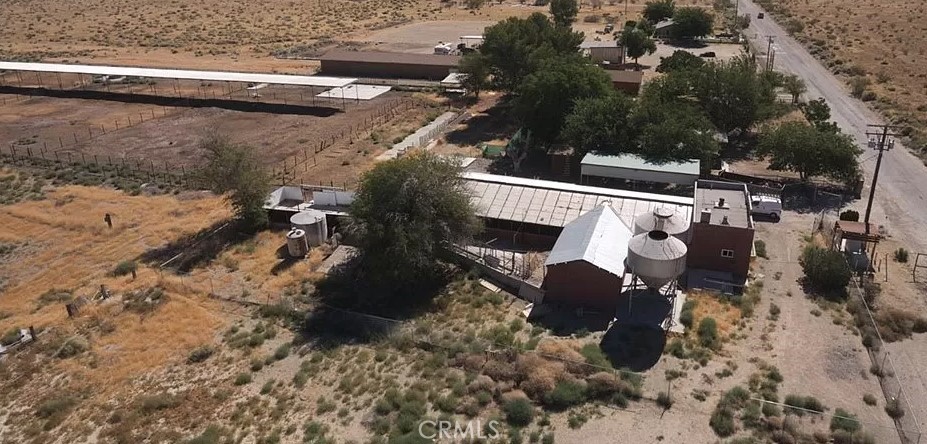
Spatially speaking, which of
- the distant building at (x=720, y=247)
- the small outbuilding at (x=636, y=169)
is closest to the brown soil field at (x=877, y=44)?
the small outbuilding at (x=636, y=169)

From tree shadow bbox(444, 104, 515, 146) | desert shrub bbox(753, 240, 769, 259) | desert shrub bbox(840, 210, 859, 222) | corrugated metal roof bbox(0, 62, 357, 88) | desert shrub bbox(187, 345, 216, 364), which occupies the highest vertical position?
corrugated metal roof bbox(0, 62, 357, 88)

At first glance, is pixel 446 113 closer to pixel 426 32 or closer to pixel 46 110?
pixel 46 110

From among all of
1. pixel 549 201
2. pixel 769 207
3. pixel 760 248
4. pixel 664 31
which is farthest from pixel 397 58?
pixel 760 248

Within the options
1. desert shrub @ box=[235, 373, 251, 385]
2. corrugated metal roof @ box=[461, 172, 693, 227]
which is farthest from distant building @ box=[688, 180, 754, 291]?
desert shrub @ box=[235, 373, 251, 385]

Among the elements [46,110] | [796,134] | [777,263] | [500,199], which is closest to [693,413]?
[777,263]

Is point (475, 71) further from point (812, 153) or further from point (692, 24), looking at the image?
point (692, 24)

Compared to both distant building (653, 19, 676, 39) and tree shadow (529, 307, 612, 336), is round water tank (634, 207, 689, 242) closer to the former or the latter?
tree shadow (529, 307, 612, 336)

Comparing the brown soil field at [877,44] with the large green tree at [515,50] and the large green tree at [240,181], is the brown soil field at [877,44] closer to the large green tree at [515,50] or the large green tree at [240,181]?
the large green tree at [515,50]
